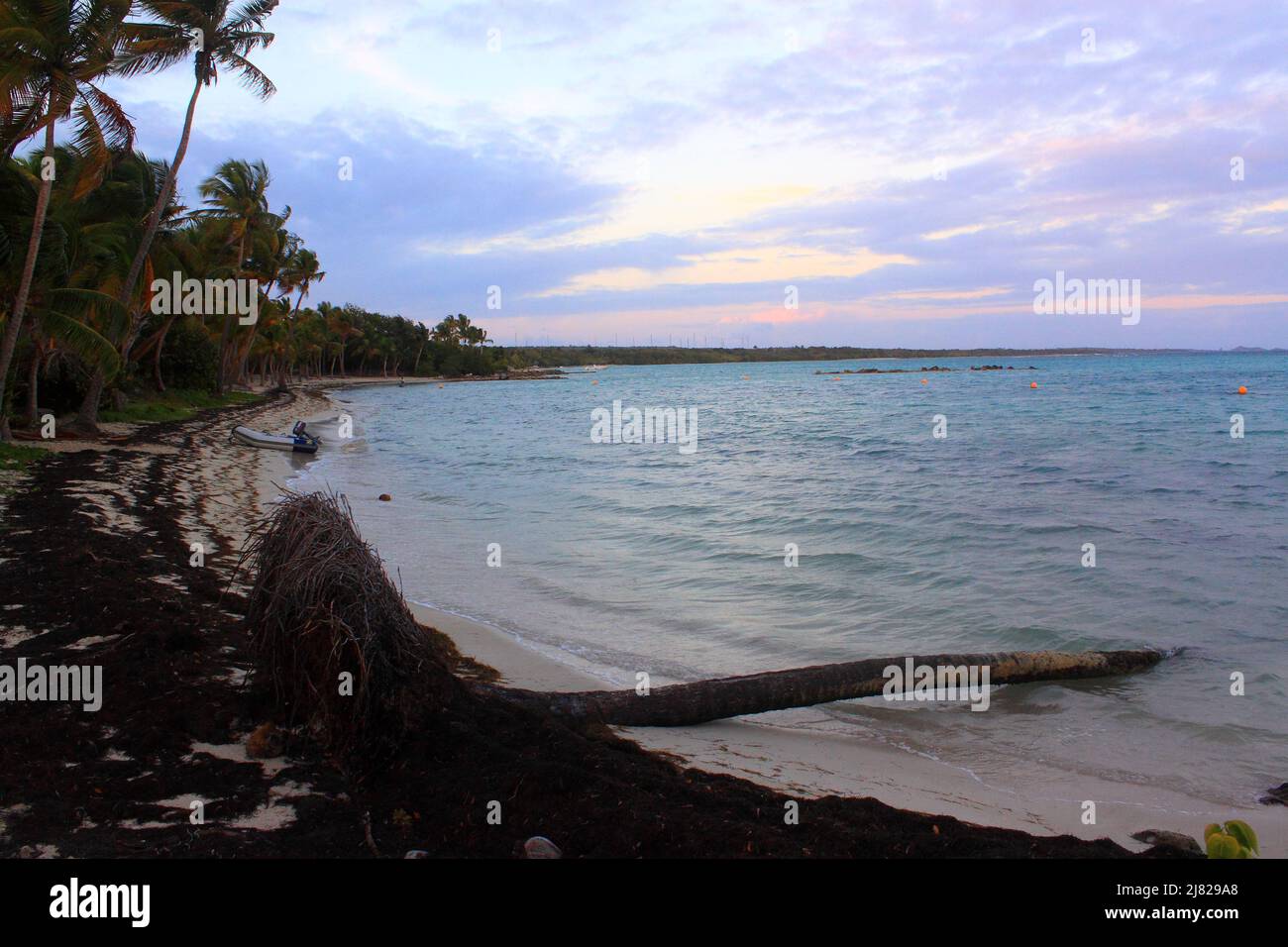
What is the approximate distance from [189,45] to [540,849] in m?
23.3

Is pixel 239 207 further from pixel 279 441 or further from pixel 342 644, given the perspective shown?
pixel 342 644

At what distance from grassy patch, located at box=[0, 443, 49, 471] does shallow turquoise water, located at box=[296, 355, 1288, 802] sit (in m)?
6.12

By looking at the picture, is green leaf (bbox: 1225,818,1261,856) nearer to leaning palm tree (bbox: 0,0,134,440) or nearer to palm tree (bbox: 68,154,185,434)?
leaning palm tree (bbox: 0,0,134,440)

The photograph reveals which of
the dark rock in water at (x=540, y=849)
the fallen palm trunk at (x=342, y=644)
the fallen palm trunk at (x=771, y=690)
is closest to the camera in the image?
the dark rock in water at (x=540, y=849)

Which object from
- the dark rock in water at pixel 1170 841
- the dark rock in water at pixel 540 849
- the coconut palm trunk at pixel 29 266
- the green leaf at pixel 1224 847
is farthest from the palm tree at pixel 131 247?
the green leaf at pixel 1224 847

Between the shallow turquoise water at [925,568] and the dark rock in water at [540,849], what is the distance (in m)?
3.75

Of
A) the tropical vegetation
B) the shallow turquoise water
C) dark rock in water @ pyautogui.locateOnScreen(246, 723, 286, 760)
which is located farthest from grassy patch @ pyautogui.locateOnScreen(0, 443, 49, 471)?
dark rock in water @ pyautogui.locateOnScreen(246, 723, 286, 760)

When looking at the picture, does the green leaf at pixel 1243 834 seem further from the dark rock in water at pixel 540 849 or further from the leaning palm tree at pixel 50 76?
the leaning palm tree at pixel 50 76

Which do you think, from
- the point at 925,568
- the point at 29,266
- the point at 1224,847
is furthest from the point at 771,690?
the point at 29,266

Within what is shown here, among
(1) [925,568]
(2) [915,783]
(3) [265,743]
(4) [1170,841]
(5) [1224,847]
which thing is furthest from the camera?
(1) [925,568]

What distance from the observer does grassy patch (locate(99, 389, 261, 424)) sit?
27.5 m

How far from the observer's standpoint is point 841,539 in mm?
14867

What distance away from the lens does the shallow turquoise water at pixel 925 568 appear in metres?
7.00

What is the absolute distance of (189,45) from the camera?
20359 millimetres
